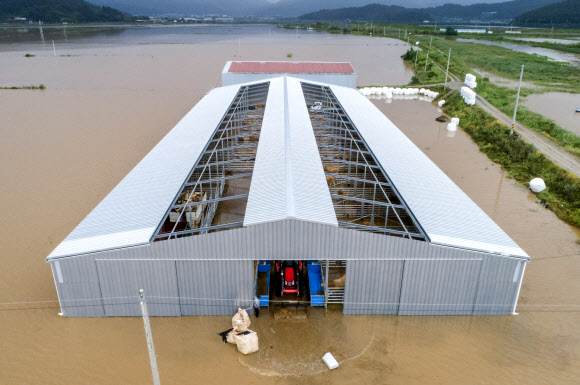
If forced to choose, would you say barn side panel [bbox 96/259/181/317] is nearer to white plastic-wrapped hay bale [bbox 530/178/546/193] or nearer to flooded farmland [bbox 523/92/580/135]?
white plastic-wrapped hay bale [bbox 530/178/546/193]

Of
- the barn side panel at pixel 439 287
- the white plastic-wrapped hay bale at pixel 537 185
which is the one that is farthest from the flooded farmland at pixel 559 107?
the barn side panel at pixel 439 287

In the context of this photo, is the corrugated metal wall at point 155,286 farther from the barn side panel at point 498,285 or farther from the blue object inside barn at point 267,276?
the barn side panel at point 498,285

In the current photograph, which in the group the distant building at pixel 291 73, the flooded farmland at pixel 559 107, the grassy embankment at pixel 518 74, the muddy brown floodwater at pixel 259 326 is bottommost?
the muddy brown floodwater at pixel 259 326

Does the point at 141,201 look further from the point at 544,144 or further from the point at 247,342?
the point at 544,144

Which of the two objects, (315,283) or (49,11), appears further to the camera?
(49,11)

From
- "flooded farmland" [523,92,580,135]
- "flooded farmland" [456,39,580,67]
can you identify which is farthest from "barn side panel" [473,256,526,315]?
"flooded farmland" [456,39,580,67]

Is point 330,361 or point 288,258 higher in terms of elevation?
point 288,258

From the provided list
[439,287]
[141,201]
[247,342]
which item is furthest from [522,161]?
[141,201]
